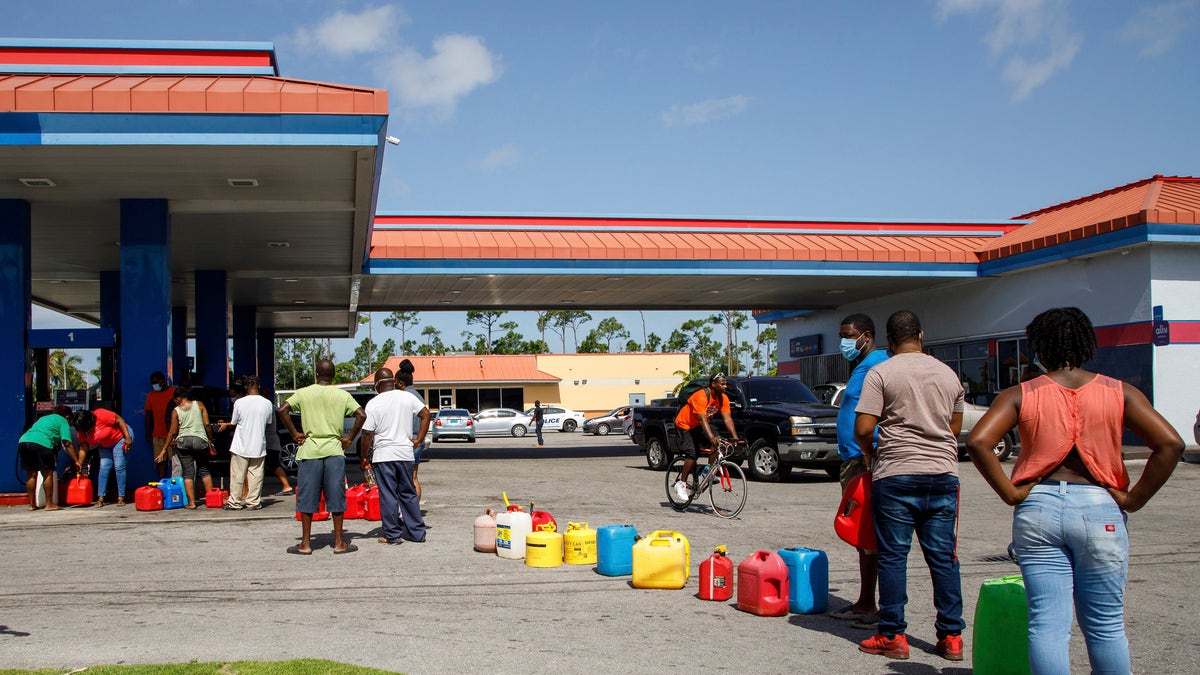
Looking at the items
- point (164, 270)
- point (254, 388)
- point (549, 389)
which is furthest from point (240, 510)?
point (549, 389)

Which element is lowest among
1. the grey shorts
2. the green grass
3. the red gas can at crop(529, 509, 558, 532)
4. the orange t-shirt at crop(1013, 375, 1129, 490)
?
the green grass

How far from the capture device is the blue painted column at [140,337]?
554 inches

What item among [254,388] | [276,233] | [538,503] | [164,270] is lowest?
[538,503]

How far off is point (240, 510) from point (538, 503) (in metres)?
4.01

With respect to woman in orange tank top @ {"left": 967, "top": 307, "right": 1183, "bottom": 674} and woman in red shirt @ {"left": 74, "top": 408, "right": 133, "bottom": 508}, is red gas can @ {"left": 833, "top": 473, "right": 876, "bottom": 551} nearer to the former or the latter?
woman in orange tank top @ {"left": 967, "top": 307, "right": 1183, "bottom": 674}

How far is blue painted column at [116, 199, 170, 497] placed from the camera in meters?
14.1

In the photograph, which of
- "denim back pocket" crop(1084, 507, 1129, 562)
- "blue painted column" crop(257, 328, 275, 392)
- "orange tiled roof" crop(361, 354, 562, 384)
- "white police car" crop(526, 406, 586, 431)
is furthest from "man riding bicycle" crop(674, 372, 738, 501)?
"orange tiled roof" crop(361, 354, 562, 384)

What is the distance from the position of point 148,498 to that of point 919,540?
1076 centimetres

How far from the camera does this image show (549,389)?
67.3 meters

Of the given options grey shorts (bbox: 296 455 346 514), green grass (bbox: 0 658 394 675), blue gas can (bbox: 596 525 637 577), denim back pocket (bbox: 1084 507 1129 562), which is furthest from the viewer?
grey shorts (bbox: 296 455 346 514)

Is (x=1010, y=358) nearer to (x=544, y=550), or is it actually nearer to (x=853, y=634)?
(x=544, y=550)

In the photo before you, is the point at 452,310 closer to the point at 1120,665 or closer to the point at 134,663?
the point at 134,663

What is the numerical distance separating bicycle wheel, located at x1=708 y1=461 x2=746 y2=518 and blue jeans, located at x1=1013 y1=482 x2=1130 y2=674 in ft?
25.2

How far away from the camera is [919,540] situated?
559cm
